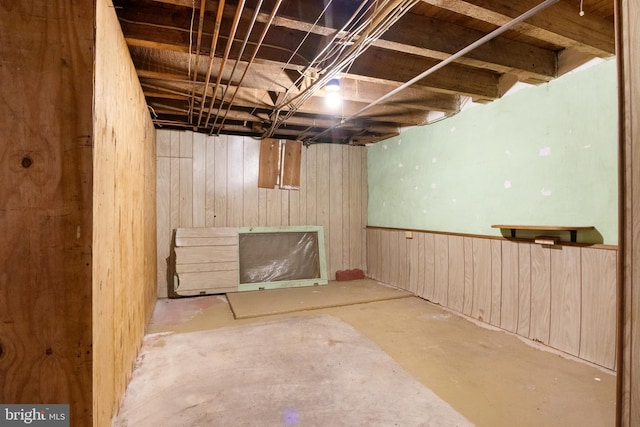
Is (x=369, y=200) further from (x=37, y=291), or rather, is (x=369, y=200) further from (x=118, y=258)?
(x=37, y=291)

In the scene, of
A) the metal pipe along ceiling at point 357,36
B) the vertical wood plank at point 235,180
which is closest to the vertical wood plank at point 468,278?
the metal pipe along ceiling at point 357,36

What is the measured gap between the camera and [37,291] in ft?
3.27

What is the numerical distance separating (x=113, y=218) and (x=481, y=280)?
2843 millimetres

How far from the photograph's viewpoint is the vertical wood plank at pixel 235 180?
396 centimetres

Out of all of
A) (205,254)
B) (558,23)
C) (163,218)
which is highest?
(558,23)

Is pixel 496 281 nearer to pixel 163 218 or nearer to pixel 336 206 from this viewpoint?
pixel 336 206

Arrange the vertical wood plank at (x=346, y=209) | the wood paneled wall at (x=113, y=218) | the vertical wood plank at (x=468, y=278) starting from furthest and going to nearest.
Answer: the vertical wood plank at (x=346, y=209) → the vertical wood plank at (x=468, y=278) → the wood paneled wall at (x=113, y=218)

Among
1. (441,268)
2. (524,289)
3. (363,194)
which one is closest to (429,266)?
(441,268)

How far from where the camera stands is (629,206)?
0.83 meters

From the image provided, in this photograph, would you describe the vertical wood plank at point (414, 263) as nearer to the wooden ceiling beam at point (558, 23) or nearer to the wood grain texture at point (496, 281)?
the wood grain texture at point (496, 281)

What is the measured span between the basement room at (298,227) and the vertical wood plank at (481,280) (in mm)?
20

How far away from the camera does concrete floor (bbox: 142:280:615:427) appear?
60.3 inches

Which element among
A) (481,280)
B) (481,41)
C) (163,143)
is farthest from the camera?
(163,143)

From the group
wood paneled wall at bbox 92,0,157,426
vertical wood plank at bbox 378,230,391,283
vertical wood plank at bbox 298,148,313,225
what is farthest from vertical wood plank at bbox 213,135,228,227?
vertical wood plank at bbox 378,230,391,283
